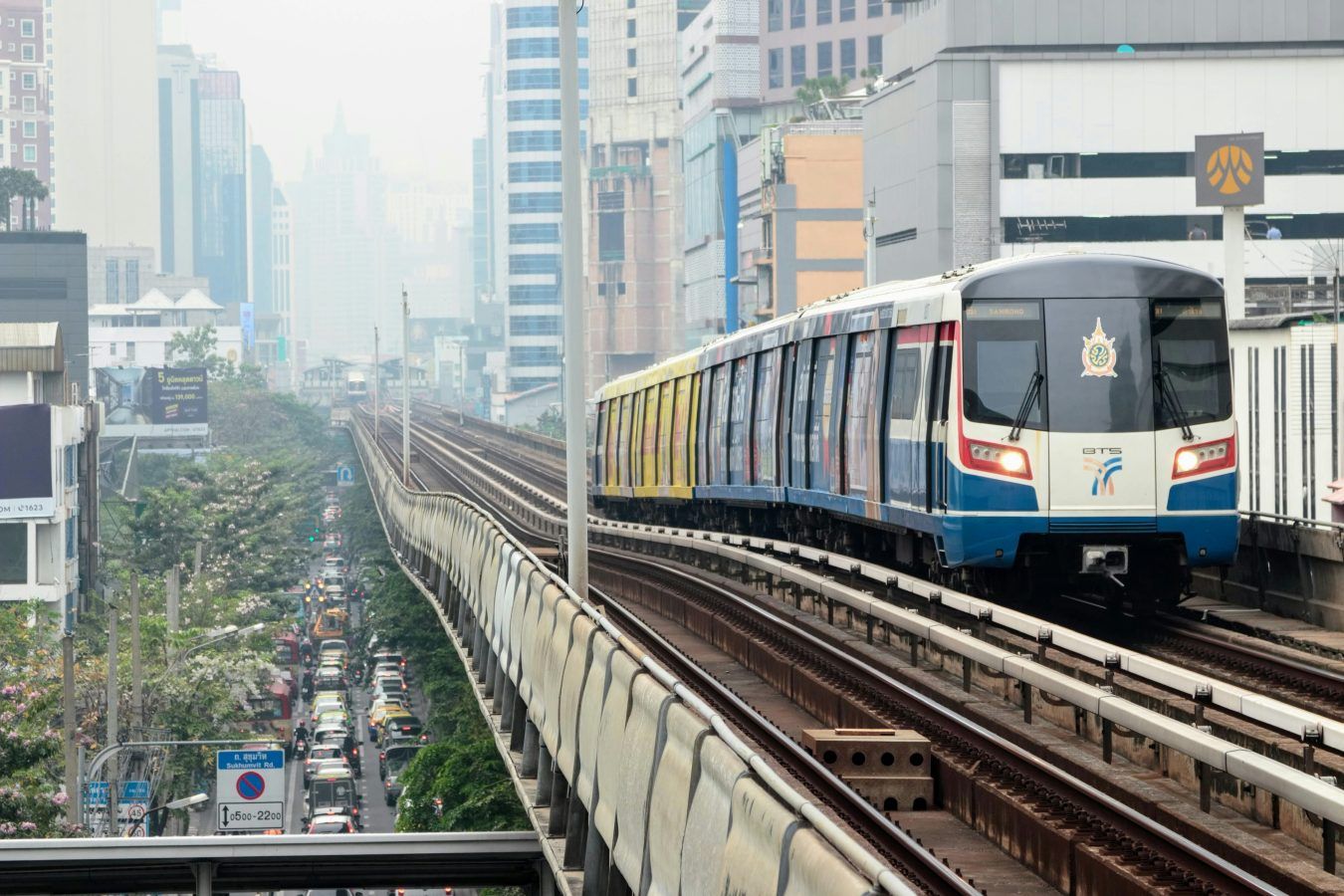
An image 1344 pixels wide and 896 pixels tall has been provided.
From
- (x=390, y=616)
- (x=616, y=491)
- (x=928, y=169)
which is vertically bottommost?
(x=390, y=616)

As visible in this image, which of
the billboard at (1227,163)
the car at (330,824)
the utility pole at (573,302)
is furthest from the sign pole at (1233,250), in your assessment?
the car at (330,824)

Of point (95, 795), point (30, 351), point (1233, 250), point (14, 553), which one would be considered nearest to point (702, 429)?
point (1233, 250)

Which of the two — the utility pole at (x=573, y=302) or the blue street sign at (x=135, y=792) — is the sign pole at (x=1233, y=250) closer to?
the utility pole at (x=573, y=302)

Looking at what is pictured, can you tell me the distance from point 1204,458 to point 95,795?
87.7 feet

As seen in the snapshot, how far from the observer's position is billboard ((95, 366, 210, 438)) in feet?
431

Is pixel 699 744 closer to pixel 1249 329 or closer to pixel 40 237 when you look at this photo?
pixel 1249 329

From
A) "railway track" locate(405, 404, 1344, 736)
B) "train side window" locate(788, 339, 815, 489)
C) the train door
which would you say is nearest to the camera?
"railway track" locate(405, 404, 1344, 736)

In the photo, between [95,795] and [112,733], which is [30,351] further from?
[112,733]

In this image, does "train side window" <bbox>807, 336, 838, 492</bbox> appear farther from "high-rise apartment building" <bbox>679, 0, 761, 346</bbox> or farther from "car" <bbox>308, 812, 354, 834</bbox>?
"high-rise apartment building" <bbox>679, 0, 761, 346</bbox>

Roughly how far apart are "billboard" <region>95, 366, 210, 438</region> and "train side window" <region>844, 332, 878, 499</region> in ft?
370

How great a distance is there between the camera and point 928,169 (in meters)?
79.9

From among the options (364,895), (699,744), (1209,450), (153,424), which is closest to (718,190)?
(153,424)

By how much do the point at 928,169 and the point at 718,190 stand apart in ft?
178

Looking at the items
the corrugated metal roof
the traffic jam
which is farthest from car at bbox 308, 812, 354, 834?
the corrugated metal roof
